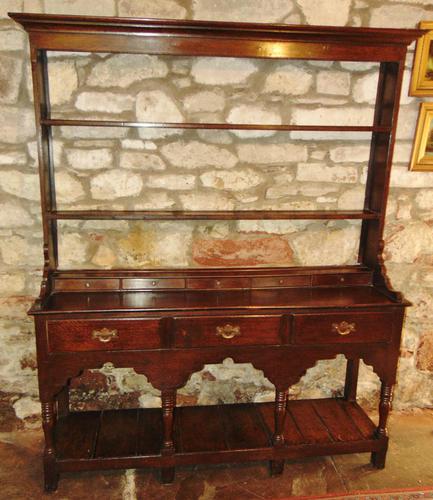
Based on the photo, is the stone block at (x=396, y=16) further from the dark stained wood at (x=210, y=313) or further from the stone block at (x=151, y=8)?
the stone block at (x=151, y=8)

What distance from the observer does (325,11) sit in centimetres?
240

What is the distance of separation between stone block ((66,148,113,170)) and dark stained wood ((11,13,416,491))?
0.12 meters

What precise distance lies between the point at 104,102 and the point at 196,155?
1.84ft

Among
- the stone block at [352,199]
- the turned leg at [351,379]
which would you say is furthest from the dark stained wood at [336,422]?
the stone block at [352,199]

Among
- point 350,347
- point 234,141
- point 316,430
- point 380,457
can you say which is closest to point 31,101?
point 234,141

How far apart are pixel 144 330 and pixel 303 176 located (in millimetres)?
1257

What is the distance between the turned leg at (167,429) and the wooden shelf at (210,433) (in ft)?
0.17

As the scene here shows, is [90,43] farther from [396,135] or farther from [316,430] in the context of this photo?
[316,430]

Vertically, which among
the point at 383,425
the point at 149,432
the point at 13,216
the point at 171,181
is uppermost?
the point at 171,181

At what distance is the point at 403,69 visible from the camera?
91.1 inches

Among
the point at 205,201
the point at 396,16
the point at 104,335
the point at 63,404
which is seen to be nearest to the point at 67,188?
the point at 205,201

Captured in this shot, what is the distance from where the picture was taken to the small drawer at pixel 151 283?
2.45 meters

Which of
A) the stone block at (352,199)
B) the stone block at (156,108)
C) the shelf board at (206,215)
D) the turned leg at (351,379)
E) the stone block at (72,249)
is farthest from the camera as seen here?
the turned leg at (351,379)

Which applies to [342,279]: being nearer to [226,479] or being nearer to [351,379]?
[351,379]
